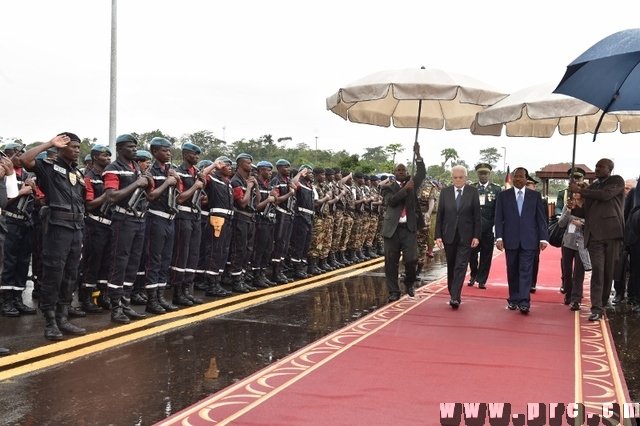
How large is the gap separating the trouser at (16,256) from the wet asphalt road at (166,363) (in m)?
0.56

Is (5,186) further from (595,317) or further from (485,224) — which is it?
(485,224)

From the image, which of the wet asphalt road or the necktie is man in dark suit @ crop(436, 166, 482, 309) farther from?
the wet asphalt road

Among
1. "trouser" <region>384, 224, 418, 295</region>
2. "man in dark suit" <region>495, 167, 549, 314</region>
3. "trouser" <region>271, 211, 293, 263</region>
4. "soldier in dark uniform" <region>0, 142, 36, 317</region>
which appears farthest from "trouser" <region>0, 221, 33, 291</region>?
"man in dark suit" <region>495, 167, 549, 314</region>

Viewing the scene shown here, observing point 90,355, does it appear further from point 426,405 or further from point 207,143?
point 207,143

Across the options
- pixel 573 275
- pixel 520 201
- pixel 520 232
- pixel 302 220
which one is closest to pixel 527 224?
pixel 520 232

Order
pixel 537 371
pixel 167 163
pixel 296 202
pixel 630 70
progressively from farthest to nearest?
pixel 296 202
pixel 167 163
pixel 630 70
pixel 537 371

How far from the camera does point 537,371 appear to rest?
17.5ft

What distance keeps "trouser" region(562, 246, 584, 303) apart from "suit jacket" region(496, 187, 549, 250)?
618 mm

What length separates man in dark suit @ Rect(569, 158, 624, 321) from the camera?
25.0 ft

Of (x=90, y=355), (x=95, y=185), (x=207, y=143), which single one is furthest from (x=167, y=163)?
(x=207, y=143)

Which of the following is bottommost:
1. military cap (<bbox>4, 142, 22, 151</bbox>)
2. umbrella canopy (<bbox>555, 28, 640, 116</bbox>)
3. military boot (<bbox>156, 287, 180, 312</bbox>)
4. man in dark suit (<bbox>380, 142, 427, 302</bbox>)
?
military boot (<bbox>156, 287, 180, 312</bbox>)

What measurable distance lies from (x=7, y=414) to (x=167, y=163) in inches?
154

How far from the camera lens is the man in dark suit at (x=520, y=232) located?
8.23 meters

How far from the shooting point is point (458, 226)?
8500mm
